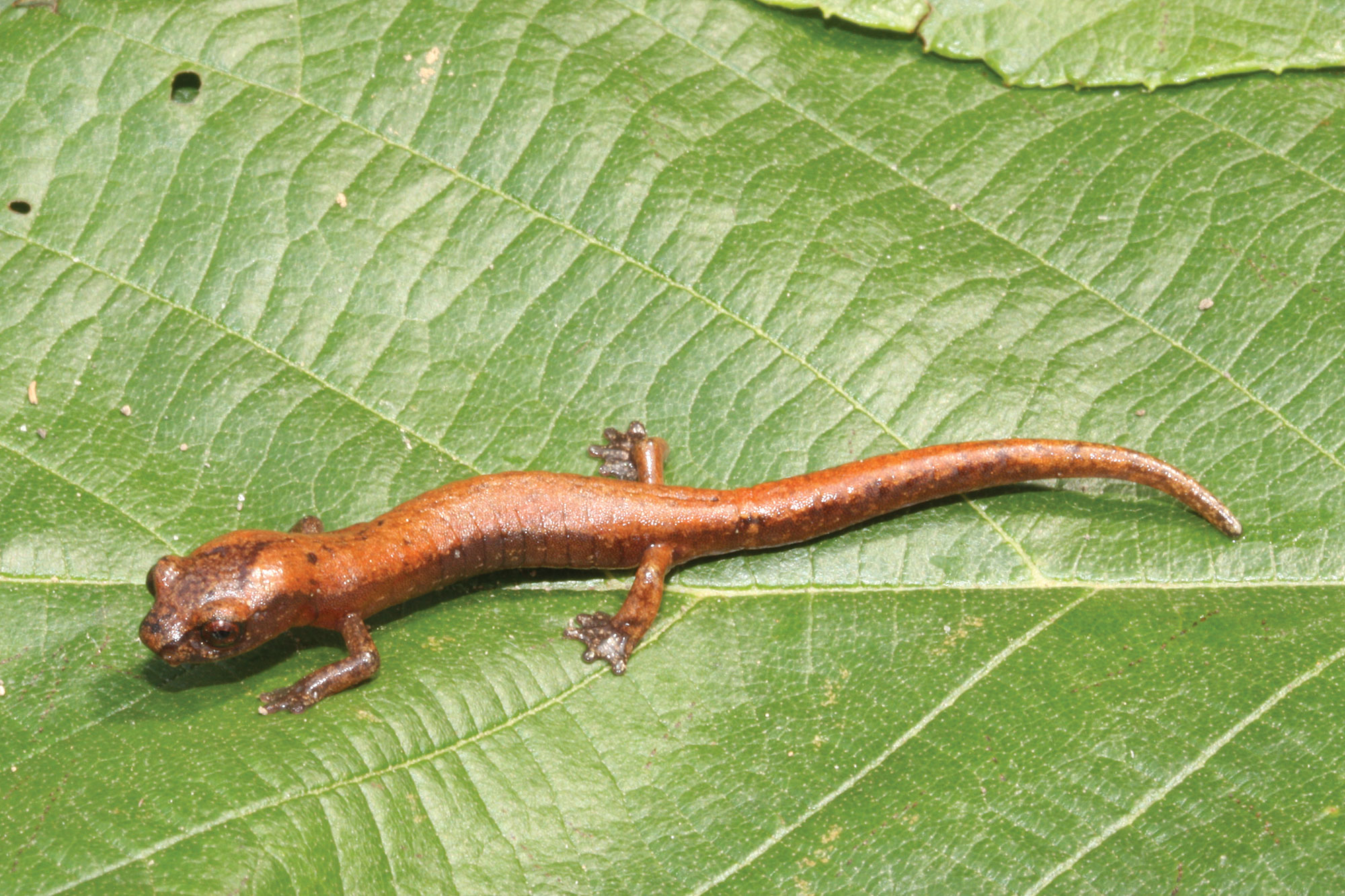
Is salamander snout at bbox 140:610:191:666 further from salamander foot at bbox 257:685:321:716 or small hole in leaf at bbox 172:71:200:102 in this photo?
small hole in leaf at bbox 172:71:200:102

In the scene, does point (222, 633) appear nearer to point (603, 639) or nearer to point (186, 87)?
point (603, 639)

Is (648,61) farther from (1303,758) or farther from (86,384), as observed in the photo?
(1303,758)

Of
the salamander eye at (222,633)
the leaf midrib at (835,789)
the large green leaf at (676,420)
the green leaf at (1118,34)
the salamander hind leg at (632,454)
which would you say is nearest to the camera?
the leaf midrib at (835,789)

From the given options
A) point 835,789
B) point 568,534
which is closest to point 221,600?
point 568,534

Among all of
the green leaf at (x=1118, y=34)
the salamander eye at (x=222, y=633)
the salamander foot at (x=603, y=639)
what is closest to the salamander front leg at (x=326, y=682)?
the salamander eye at (x=222, y=633)

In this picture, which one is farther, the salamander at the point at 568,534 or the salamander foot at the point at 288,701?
the salamander at the point at 568,534

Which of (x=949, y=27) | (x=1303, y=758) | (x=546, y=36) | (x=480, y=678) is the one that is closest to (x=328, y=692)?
(x=480, y=678)

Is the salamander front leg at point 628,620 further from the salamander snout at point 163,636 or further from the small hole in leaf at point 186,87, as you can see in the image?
the small hole in leaf at point 186,87
